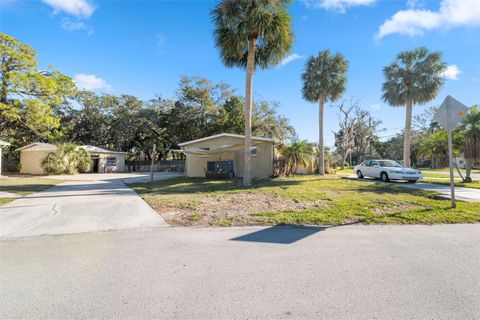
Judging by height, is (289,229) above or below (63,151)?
below

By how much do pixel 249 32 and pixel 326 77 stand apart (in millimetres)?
9968

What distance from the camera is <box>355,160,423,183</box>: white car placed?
14.0 metres

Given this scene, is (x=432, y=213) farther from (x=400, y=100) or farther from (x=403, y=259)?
(x=400, y=100)

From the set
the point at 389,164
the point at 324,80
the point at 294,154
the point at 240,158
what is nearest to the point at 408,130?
the point at 389,164

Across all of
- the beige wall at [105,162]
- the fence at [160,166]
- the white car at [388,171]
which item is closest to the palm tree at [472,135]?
the white car at [388,171]

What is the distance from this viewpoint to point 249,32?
11938mm

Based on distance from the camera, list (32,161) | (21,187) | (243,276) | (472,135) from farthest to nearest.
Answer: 1. (32,161)
2. (472,135)
3. (21,187)
4. (243,276)

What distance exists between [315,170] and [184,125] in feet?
60.5

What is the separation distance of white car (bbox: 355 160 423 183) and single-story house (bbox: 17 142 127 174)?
2802cm

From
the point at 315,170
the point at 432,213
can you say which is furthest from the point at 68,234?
the point at 315,170

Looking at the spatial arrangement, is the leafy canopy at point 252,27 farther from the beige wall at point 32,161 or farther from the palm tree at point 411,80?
the beige wall at point 32,161

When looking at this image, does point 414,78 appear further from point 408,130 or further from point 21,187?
point 21,187

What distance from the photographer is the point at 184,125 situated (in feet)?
107

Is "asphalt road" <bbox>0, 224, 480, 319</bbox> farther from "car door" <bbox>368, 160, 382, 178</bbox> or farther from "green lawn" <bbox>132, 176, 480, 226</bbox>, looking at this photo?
"car door" <bbox>368, 160, 382, 178</bbox>
